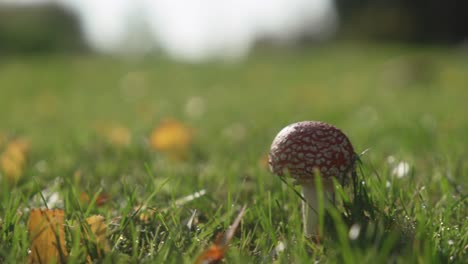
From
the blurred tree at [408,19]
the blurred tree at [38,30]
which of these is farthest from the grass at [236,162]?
the blurred tree at [408,19]

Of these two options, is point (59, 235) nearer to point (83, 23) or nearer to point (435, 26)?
point (435, 26)

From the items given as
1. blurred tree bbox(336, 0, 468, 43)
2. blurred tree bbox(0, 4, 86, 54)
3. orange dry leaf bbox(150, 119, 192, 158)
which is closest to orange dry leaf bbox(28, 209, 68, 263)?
orange dry leaf bbox(150, 119, 192, 158)

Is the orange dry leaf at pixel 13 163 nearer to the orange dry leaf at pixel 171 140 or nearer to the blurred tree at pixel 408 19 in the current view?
the orange dry leaf at pixel 171 140

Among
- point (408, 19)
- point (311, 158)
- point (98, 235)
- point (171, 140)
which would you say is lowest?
point (408, 19)

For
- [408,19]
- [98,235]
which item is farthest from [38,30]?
[98,235]

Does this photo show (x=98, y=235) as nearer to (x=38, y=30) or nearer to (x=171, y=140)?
(x=171, y=140)

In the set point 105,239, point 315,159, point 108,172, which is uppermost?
point 315,159

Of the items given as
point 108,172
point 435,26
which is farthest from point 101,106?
point 435,26
